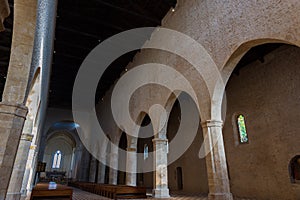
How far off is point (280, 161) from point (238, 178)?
2.38 metres

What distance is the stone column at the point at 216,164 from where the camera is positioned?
6.02 m

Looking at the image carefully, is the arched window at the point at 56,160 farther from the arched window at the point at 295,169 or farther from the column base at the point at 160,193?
the arched window at the point at 295,169

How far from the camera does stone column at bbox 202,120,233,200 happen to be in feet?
19.8

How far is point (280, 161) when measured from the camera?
9.13 metres

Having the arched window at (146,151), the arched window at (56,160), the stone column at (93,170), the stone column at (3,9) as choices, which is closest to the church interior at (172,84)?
the stone column at (3,9)

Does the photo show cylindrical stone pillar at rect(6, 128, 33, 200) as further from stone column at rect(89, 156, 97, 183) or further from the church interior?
stone column at rect(89, 156, 97, 183)

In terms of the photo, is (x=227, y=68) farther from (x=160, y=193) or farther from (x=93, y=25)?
(x=93, y=25)

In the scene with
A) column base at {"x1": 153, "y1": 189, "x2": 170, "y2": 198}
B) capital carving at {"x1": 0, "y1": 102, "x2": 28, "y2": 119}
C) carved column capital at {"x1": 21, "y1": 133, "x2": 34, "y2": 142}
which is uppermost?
carved column capital at {"x1": 21, "y1": 133, "x2": 34, "y2": 142}

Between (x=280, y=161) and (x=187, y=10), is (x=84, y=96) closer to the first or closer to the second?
(x=187, y=10)

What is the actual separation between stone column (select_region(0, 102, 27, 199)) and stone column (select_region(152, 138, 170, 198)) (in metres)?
6.43

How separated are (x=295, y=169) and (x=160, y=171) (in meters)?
5.72

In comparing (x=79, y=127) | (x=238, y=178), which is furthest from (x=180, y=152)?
(x=79, y=127)

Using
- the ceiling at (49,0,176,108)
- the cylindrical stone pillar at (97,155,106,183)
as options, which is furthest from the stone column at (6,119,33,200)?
the cylindrical stone pillar at (97,155,106,183)

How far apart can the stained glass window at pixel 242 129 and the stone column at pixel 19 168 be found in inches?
399
